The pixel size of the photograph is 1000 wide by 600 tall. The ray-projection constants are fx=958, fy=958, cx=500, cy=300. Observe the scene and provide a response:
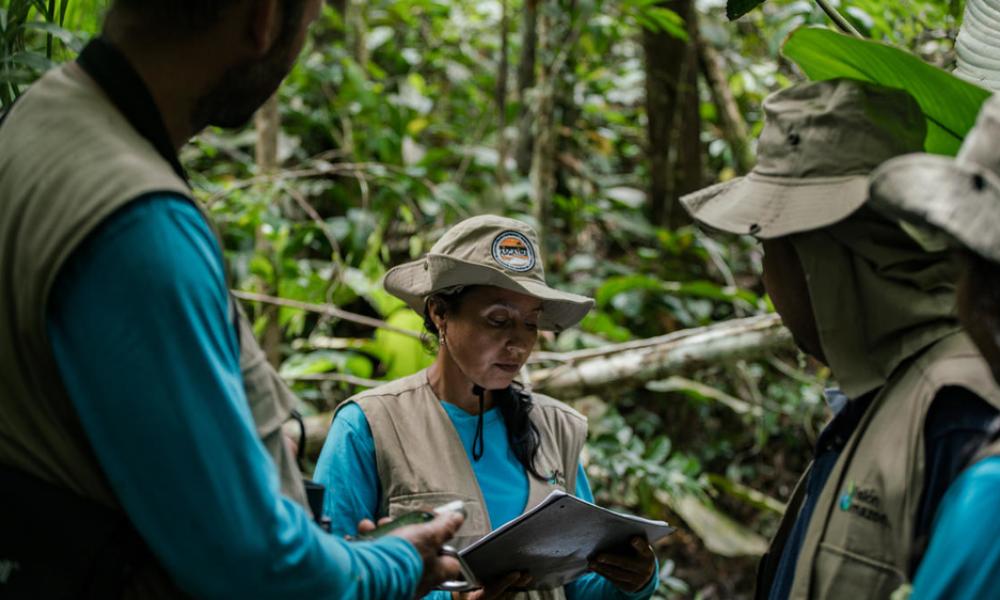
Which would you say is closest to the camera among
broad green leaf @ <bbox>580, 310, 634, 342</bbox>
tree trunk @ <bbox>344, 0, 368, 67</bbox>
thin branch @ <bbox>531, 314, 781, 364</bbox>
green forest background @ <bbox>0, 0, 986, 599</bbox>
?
thin branch @ <bbox>531, 314, 781, 364</bbox>

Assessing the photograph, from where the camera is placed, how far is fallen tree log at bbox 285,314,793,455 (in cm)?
420

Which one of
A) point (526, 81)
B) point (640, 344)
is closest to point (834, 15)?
point (640, 344)

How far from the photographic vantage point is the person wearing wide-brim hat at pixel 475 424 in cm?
222

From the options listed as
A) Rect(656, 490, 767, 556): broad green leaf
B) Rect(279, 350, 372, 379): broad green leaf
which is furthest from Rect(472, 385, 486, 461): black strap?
Rect(656, 490, 767, 556): broad green leaf

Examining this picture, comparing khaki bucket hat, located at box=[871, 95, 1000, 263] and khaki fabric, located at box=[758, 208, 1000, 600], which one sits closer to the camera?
khaki bucket hat, located at box=[871, 95, 1000, 263]

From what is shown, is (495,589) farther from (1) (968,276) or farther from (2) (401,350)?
(2) (401,350)

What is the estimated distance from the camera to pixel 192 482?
118cm

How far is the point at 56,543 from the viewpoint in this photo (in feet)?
4.12

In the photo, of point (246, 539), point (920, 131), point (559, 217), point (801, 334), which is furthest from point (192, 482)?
point (559, 217)

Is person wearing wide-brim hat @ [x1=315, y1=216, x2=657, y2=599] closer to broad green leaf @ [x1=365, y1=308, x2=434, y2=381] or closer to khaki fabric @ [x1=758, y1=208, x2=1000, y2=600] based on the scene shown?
khaki fabric @ [x1=758, y1=208, x2=1000, y2=600]

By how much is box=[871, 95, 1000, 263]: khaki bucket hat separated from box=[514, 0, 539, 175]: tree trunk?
4612 millimetres

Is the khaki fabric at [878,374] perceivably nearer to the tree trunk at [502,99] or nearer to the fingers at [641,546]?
the fingers at [641,546]

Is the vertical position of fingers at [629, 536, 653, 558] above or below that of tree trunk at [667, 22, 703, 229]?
above

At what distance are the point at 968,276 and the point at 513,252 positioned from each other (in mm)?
1317
